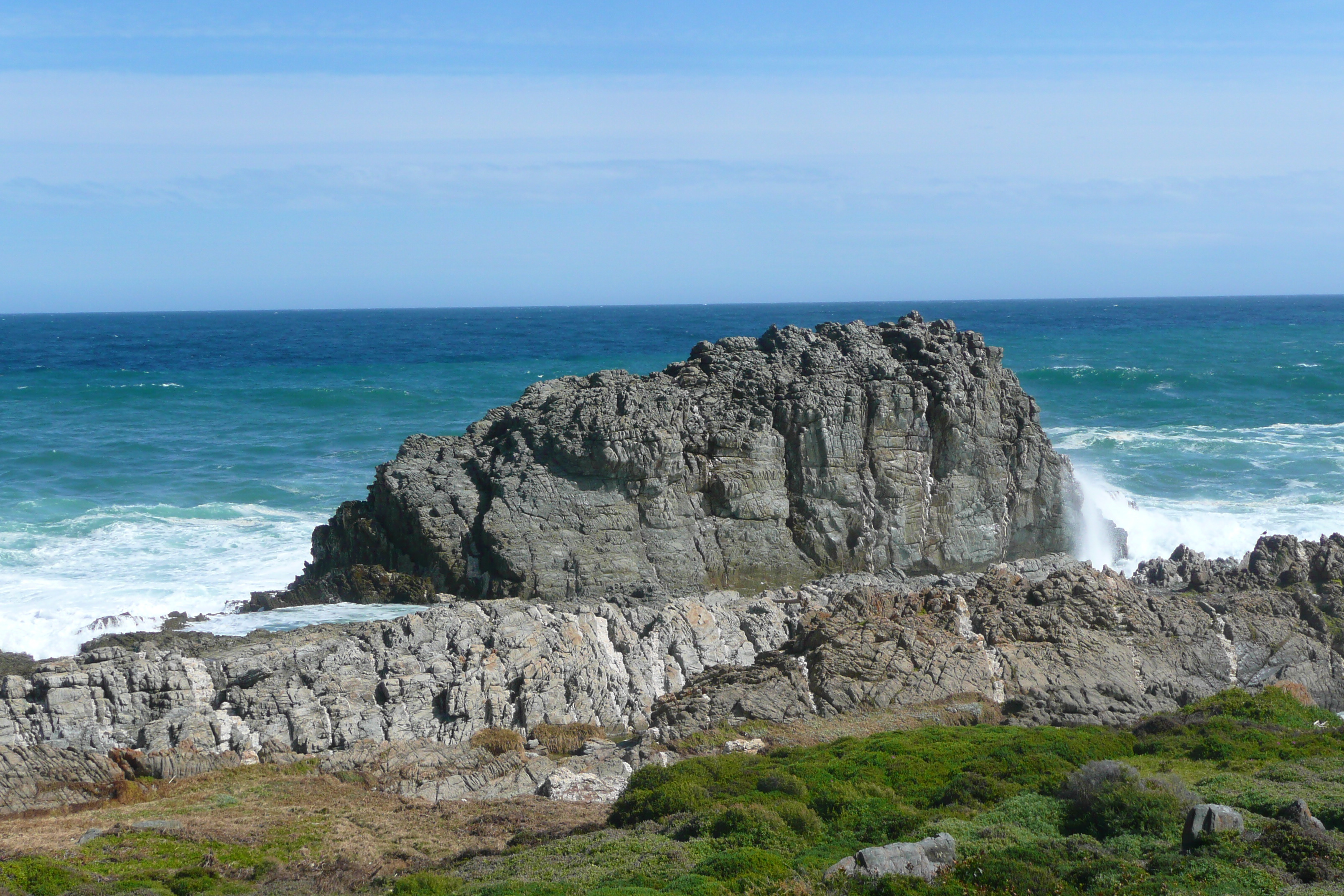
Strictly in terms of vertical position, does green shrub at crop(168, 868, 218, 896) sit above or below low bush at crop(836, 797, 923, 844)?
below

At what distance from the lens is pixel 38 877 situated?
13.4 meters

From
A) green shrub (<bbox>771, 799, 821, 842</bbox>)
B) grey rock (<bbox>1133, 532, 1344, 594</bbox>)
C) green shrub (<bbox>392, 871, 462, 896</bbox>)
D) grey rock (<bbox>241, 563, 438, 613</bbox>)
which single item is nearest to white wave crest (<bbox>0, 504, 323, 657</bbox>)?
grey rock (<bbox>241, 563, 438, 613</bbox>)

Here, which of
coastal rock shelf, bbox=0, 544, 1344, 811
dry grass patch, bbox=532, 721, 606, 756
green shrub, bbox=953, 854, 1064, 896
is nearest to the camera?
green shrub, bbox=953, 854, 1064, 896

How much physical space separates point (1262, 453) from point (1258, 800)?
126 feet

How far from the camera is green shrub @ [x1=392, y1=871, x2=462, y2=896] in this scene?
43.9 ft

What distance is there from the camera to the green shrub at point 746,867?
12883mm

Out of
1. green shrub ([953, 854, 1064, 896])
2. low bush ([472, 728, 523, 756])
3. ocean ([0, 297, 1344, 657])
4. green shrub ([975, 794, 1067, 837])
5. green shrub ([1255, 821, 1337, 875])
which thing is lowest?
low bush ([472, 728, 523, 756])

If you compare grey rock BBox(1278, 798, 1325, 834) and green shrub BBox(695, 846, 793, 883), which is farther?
grey rock BBox(1278, 798, 1325, 834)

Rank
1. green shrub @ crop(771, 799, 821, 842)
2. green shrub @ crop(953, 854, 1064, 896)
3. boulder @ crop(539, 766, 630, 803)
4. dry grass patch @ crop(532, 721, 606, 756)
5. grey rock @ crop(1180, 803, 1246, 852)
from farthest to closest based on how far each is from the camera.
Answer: dry grass patch @ crop(532, 721, 606, 756), boulder @ crop(539, 766, 630, 803), green shrub @ crop(771, 799, 821, 842), grey rock @ crop(1180, 803, 1246, 852), green shrub @ crop(953, 854, 1064, 896)

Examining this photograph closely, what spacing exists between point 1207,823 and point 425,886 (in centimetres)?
1006

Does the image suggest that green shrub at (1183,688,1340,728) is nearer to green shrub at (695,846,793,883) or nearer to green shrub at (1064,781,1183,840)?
green shrub at (1064,781,1183,840)

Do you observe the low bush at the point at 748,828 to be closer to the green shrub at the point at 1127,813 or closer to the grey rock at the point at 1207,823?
the green shrub at the point at 1127,813

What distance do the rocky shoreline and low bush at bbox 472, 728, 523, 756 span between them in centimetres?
8

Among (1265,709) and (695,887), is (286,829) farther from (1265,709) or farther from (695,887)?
(1265,709)
